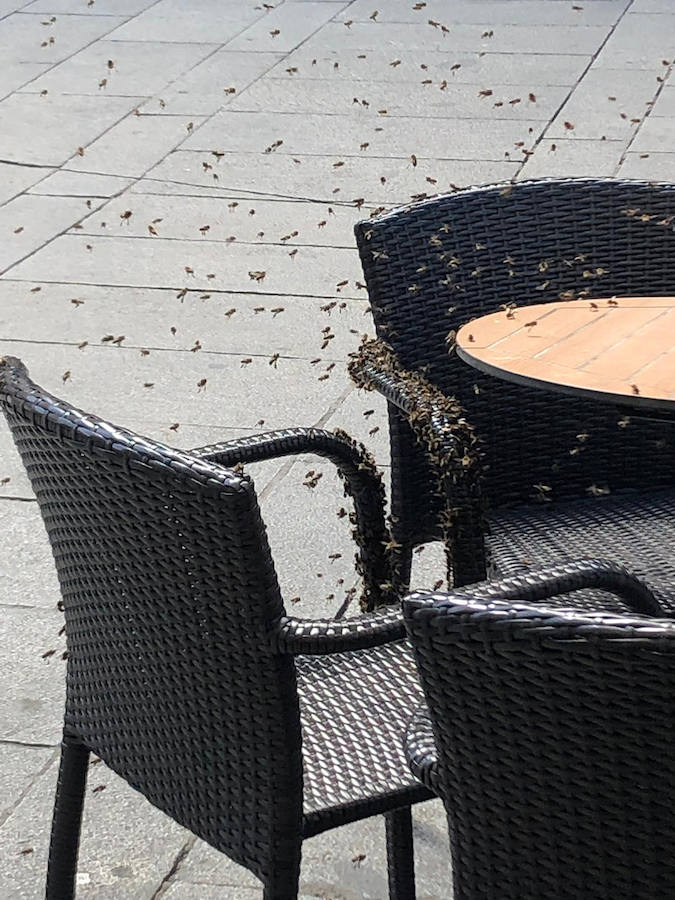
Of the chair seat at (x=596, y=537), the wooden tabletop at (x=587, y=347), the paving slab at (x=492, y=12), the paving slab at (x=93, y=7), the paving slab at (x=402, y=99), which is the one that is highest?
the wooden tabletop at (x=587, y=347)

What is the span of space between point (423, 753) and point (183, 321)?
4.32m

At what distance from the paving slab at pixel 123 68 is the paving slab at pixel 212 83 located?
0.34 feet

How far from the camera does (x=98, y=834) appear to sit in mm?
3178

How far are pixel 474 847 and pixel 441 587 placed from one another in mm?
2318

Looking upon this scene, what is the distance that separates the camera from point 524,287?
3.40 meters

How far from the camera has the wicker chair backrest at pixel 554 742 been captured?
1645mm

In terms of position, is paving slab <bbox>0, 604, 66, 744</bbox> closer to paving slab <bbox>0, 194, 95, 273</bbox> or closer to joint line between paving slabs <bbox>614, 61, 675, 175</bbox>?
paving slab <bbox>0, 194, 95, 273</bbox>

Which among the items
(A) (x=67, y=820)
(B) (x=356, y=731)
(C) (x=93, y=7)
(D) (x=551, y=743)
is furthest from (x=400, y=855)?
(C) (x=93, y=7)

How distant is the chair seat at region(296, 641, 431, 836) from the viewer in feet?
7.60

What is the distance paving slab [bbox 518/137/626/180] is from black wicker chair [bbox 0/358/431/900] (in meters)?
5.29

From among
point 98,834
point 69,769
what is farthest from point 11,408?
point 98,834

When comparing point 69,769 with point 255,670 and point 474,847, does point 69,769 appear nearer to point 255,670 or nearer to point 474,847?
point 255,670

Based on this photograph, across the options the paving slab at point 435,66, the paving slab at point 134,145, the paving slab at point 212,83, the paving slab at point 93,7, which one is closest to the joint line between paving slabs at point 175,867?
the paving slab at point 134,145

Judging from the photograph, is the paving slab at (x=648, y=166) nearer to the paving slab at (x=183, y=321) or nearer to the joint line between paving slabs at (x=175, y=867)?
the paving slab at (x=183, y=321)
